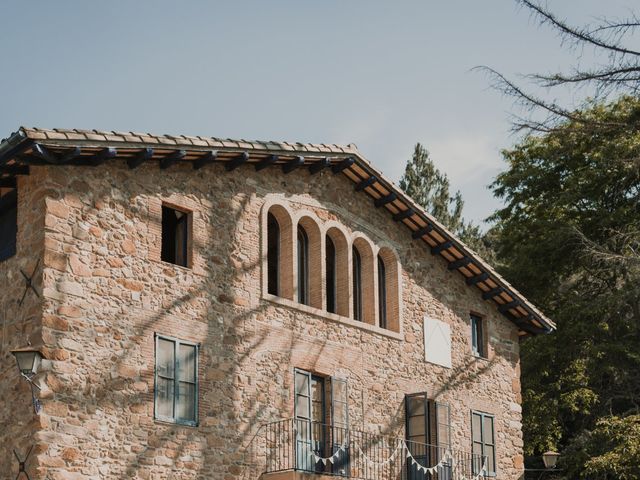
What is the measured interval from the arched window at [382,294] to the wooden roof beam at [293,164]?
3177 mm

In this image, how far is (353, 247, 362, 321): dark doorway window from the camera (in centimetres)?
2100

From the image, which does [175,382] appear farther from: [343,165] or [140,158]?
[343,165]

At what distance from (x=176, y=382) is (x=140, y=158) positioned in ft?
11.7

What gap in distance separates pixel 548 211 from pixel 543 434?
7003mm

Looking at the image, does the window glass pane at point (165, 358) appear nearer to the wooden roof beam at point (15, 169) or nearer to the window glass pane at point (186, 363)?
the window glass pane at point (186, 363)

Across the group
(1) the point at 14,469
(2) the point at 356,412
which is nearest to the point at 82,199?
(1) the point at 14,469

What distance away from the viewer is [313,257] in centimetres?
1997

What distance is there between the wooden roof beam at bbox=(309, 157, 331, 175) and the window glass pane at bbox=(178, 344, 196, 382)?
4.74 metres

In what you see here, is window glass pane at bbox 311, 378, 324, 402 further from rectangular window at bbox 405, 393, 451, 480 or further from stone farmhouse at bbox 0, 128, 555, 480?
rectangular window at bbox 405, 393, 451, 480

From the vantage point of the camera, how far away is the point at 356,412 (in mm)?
19781

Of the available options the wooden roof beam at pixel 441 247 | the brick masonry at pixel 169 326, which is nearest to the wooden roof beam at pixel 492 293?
the wooden roof beam at pixel 441 247

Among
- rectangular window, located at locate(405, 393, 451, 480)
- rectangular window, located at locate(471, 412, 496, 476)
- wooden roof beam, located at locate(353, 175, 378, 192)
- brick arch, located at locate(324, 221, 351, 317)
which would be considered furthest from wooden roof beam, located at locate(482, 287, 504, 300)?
brick arch, located at locate(324, 221, 351, 317)

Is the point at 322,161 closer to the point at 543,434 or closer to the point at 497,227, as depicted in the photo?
the point at 543,434

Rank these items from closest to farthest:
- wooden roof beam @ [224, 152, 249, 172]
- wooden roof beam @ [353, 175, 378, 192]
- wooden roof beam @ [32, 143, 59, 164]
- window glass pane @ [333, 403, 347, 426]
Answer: wooden roof beam @ [32, 143, 59, 164], wooden roof beam @ [224, 152, 249, 172], window glass pane @ [333, 403, 347, 426], wooden roof beam @ [353, 175, 378, 192]
